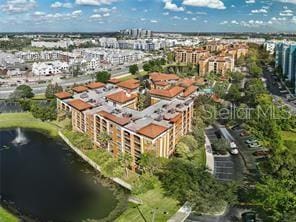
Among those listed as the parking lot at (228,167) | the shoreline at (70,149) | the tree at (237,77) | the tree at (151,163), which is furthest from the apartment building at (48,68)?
the tree at (151,163)

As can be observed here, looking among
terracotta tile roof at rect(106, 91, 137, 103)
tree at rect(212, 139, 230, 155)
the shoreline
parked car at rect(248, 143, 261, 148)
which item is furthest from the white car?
terracotta tile roof at rect(106, 91, 137, 103)

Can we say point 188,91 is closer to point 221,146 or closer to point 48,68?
point 221,146

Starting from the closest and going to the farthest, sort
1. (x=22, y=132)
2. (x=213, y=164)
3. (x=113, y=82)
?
(x=213, y=164)
(x=22, y=132)
(x=113, y=82)

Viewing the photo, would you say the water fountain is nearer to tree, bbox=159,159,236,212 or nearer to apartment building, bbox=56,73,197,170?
apartment building, bbox=56,73,197,170

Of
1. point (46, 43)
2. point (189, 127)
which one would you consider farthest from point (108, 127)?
point (46, 43)

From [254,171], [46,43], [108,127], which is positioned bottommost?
[254,171]

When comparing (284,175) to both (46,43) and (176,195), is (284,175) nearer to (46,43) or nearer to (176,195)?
(176,195)
